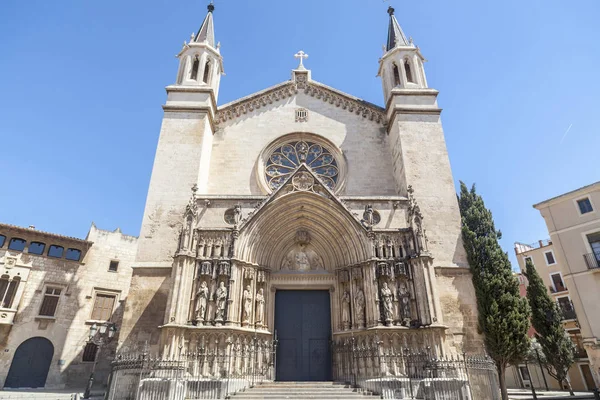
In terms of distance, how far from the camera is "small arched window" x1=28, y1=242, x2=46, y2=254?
59.3ft

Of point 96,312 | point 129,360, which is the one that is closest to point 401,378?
point 129,360

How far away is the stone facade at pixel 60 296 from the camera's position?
54.3 feet

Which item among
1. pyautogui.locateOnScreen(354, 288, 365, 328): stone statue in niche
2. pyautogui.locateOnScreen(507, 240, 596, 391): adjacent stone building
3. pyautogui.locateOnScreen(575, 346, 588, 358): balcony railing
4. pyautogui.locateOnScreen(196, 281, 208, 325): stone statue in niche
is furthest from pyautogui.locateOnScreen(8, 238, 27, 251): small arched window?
pyautogui.locateOnScreen(575, 346, 588, 358): balcony railing

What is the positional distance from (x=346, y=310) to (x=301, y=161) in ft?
21.6

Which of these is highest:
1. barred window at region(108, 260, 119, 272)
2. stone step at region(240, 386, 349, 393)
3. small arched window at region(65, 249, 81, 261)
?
small arched window at region(65, 249, 81, 261)

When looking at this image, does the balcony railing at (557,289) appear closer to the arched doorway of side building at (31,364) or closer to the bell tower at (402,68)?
the bell tower at (402,68)

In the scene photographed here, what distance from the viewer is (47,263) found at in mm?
18203

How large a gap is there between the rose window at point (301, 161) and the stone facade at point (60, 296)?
11.4 meters

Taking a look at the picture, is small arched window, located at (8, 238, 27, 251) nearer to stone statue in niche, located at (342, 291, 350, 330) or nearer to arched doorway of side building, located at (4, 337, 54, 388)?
arched doorway of side building, located at (4, 337, 54, 388)

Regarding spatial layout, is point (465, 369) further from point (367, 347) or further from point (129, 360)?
point (129, 360)

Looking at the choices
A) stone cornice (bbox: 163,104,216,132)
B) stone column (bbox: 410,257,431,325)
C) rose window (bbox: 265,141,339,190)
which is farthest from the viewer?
rose window (bbox: 265,141,339,190)

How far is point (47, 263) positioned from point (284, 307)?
13817mm

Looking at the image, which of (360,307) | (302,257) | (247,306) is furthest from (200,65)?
(360,307)

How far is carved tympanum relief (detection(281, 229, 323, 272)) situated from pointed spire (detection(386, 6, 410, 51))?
35.7 ft
